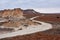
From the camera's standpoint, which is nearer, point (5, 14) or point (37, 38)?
point (37, 38)

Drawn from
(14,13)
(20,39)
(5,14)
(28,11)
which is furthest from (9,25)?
(28,11)

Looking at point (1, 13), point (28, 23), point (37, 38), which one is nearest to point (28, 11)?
point (1, 13)

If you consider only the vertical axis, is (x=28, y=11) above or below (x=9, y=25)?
below

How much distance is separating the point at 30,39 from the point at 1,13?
54941mm

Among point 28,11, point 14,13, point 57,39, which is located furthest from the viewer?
point 28,11

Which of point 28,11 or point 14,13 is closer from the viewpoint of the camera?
point 14,13

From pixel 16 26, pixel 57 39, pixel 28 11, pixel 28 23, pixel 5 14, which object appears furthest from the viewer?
pixel 28 11

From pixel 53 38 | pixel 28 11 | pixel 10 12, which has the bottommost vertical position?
pixel 28 11

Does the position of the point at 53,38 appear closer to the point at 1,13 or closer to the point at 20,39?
the point at 20,39

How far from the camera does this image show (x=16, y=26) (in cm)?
3869

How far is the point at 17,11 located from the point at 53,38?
43.9 m

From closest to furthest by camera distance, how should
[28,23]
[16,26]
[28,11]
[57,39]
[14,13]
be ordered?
1. [57,39]
2. [16,26]
3. [28,23]
4. [14,13]
5. [28,11]

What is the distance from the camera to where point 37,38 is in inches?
920

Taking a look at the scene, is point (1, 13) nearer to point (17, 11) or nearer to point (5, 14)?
point (5, 14)
